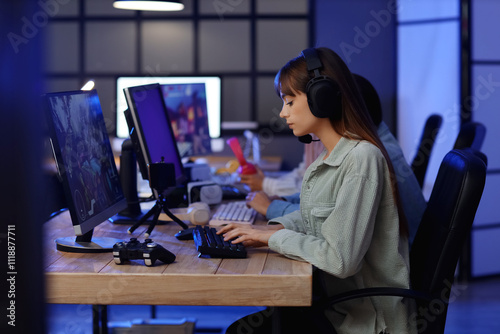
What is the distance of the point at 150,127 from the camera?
189cm

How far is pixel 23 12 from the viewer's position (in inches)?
10.6

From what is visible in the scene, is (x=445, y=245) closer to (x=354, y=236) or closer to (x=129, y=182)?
(x=354, y=236)

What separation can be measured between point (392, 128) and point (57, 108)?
12.2ft

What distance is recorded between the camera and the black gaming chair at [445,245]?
1432mm

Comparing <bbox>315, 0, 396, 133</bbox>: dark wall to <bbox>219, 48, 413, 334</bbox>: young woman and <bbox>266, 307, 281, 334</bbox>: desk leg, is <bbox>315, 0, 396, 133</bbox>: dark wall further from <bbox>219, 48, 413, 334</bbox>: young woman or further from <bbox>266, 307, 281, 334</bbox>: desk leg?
<bbox>266, 307, 281, 334</bbox>: desk leg

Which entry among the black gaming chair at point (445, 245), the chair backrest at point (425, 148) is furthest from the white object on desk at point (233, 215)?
the chair backrest at point (425, 148)

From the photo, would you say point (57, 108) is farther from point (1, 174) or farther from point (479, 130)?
point (479, 130)

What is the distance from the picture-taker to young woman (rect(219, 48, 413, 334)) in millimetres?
1384

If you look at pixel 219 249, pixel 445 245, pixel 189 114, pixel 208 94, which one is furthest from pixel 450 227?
pixel 208 94

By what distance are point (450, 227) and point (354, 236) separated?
263mm

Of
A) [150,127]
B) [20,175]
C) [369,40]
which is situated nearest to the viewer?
[20,175]

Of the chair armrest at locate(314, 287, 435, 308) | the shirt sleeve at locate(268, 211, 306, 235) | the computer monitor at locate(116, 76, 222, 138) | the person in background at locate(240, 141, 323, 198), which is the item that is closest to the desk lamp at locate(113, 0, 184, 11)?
the computer monitor at locate(116, 76, 222, 138)

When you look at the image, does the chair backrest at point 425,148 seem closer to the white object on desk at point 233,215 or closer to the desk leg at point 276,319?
the white object on desk at point 233,215

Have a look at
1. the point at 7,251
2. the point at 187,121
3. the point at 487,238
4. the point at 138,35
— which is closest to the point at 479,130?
the point at 187,121
